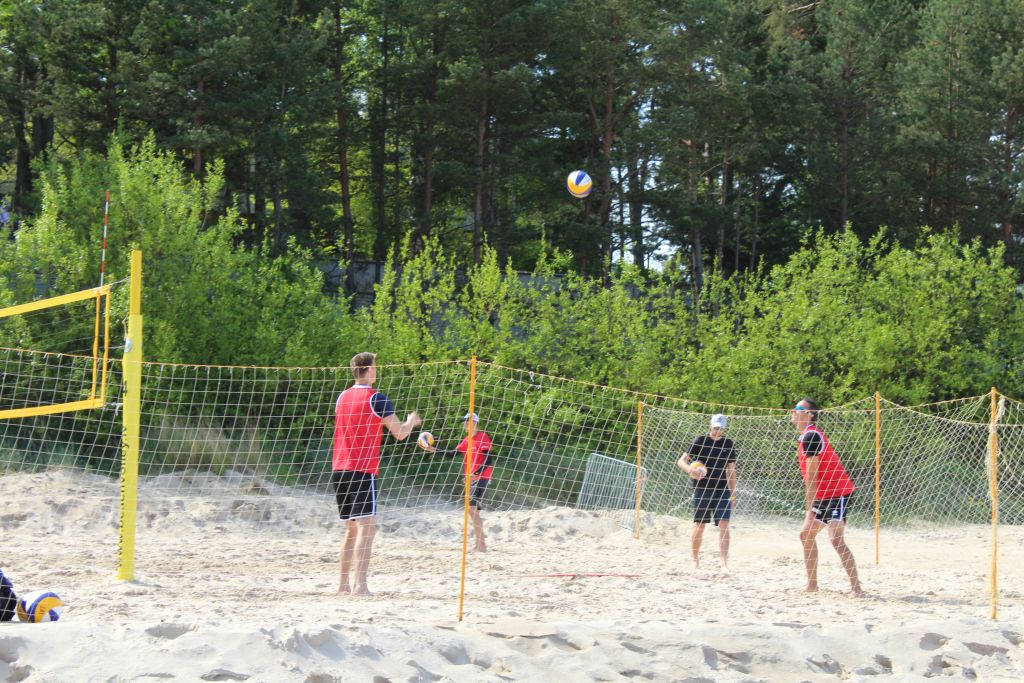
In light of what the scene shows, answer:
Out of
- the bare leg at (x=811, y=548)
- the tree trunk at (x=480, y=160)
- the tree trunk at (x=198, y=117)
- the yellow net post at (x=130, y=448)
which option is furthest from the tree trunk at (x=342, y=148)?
the bare leg at (x=811, y=548)

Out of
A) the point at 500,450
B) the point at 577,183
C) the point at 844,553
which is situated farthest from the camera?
the point at 500,450

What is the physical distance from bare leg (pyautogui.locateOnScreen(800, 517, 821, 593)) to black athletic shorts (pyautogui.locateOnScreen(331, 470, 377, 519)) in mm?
3227

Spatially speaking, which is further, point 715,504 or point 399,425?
point 715,504

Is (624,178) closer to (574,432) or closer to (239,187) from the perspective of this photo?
(239,187)

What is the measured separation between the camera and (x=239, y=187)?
77.5 feet

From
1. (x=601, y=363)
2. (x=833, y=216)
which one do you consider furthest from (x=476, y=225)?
(x=833, y=216)

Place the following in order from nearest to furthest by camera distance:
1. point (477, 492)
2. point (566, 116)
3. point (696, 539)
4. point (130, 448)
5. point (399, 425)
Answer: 1. point (399, 425)
2. point (130, 448)
3. point (696, 539)
4. point (477, 492)
5. point (566, 116)

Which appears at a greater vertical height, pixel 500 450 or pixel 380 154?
pixel 380 154

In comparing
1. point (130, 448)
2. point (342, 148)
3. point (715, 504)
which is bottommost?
point (715, 504)

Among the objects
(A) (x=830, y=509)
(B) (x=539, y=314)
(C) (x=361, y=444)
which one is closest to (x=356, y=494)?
(C) (x=361, y=444)

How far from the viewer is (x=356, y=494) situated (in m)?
6.75

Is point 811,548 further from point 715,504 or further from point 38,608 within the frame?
point 38,608

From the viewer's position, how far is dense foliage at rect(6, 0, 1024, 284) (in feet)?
70.5

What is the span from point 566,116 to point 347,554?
18.9 metres
